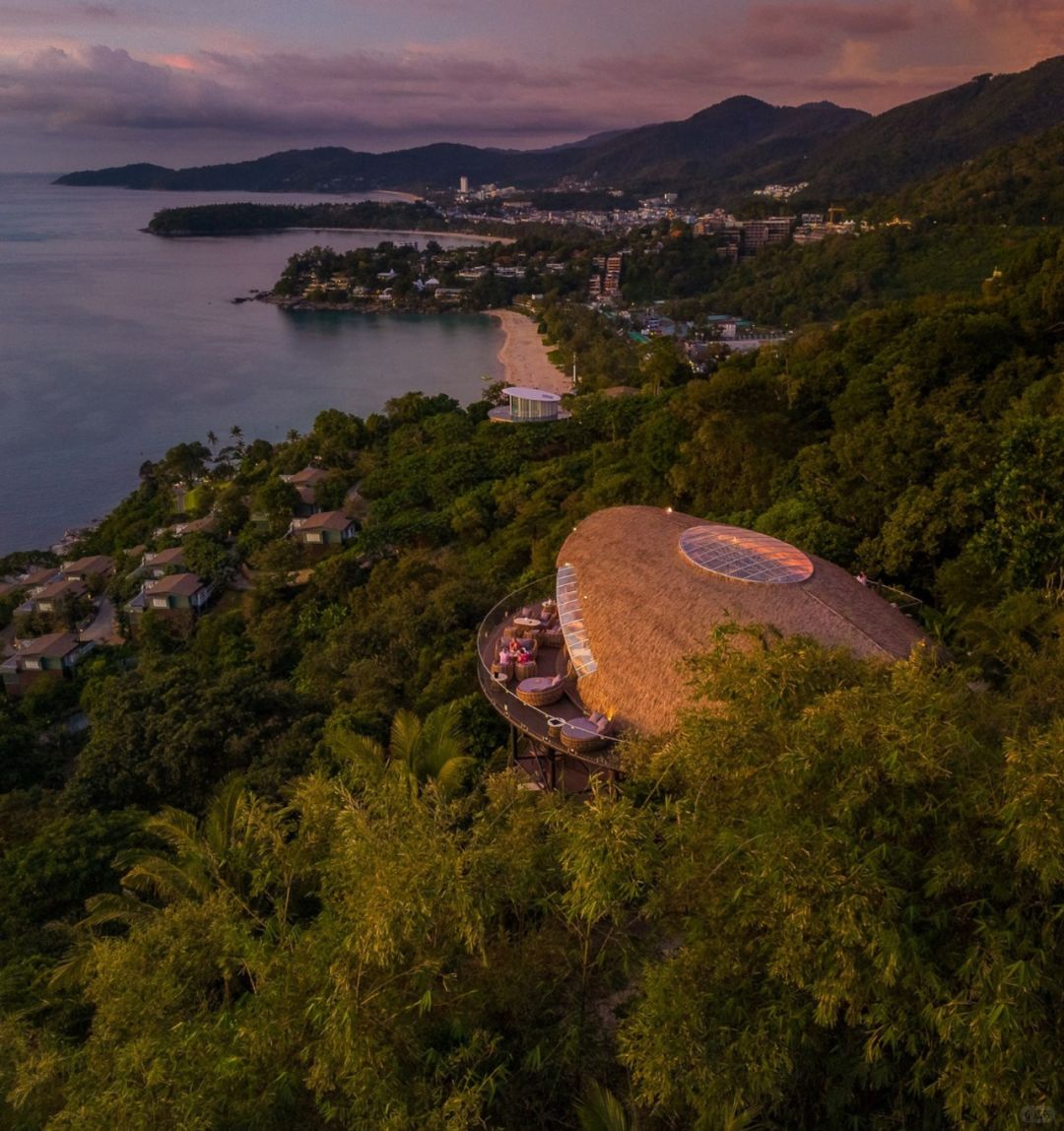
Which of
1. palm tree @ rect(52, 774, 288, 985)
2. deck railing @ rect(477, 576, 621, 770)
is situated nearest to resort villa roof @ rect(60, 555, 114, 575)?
deck railing @ rect(477, 576, 621, 770)

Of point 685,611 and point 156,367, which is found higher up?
point 685,611

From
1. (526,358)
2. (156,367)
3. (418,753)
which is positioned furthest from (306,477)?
(156,367)

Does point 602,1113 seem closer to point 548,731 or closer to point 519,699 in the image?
point 548,731

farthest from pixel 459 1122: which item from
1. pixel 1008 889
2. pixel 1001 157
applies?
pixel 1001 157

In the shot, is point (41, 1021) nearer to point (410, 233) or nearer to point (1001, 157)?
point (1001, 157)

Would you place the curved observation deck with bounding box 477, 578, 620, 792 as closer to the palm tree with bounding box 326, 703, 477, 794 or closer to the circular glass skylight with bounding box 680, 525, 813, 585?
the palm tree with bounding box 326, 703, 477, 794
